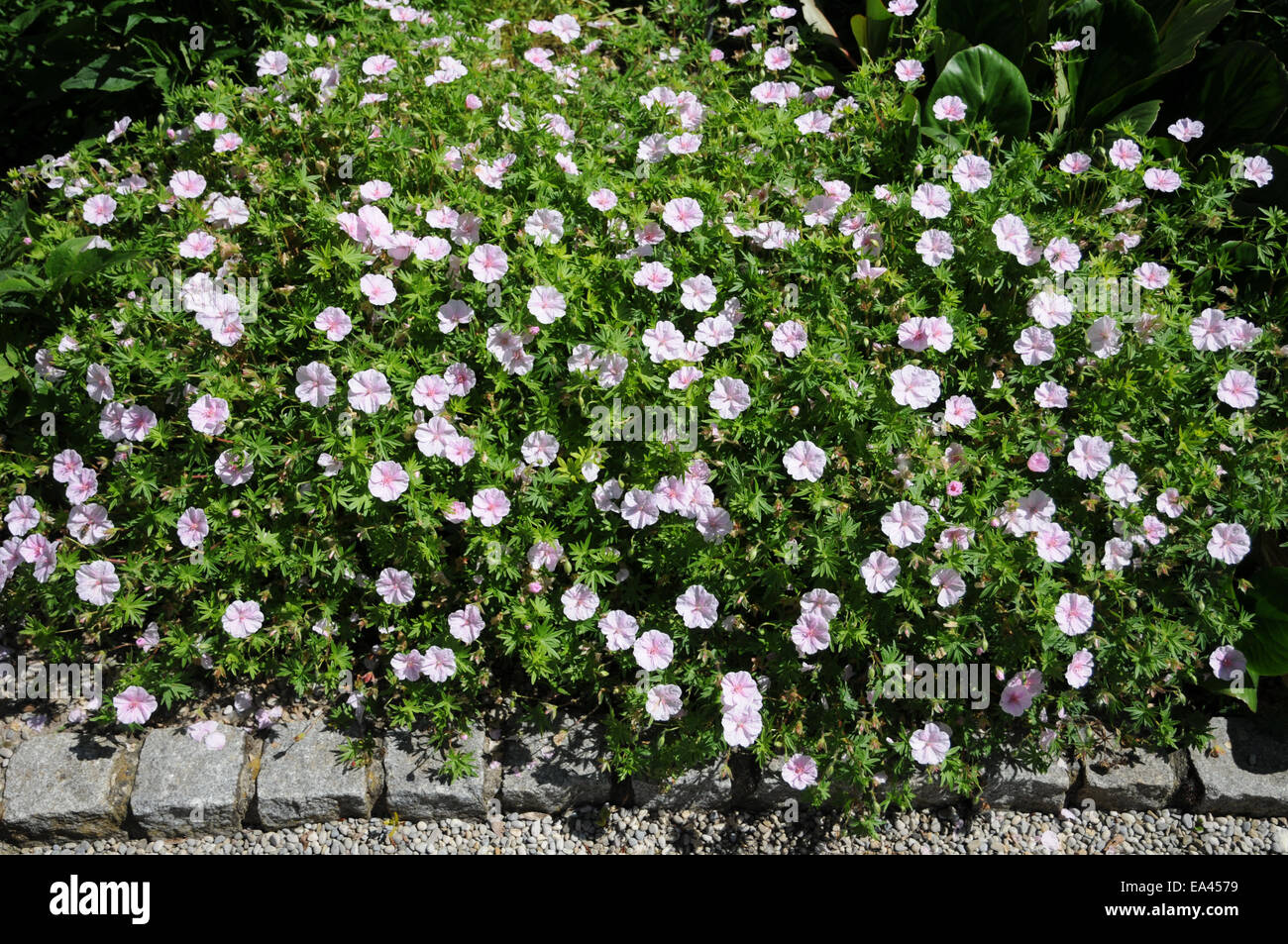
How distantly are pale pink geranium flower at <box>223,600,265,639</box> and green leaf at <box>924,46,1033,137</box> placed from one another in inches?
122

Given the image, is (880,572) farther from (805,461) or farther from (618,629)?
(618,629)

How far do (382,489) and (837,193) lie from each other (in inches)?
75.9

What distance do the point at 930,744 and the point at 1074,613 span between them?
593 millimetres

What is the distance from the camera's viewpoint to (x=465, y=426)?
3148 millimetres

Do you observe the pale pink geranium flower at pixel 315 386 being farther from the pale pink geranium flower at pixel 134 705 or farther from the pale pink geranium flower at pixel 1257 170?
the pale pink geranium flower at pixel 1257 170

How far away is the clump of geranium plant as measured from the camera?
9.96ft

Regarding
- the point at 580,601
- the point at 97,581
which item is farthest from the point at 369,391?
the point at 97,581

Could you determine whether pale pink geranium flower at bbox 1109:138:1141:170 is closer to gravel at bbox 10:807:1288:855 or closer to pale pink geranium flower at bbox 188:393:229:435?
gravel at bbox 10:807:1288:855

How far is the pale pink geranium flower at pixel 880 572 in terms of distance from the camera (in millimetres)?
2904

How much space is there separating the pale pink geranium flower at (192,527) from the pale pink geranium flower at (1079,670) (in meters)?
2.79

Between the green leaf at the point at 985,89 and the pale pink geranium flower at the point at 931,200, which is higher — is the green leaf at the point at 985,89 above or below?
above

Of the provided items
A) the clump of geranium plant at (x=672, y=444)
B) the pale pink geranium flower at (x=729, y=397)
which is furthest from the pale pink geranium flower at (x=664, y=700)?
the pale pink geranium flower at (x=729, y=397)

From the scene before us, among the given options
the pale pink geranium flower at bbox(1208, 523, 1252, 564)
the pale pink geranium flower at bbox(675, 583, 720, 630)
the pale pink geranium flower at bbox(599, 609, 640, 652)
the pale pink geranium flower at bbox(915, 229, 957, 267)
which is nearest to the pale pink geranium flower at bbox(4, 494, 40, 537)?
the pale pink geranium flower at bbox(599, 609, 640, 652)

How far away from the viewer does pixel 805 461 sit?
303 cm
